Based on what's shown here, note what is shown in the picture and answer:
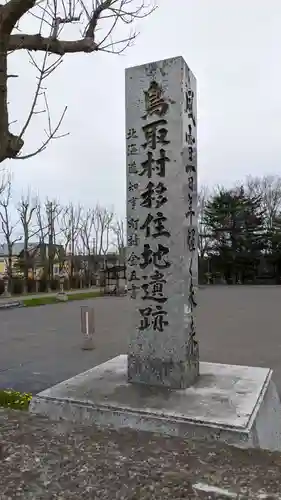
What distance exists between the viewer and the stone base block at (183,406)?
2.79 m

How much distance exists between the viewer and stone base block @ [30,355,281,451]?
2.79m

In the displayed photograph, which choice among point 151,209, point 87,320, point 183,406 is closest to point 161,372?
point 183,406

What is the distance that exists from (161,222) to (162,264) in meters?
0.37

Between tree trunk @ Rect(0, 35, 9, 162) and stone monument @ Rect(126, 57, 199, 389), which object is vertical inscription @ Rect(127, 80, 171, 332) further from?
tree trunk @ Rect(0, 35, 9, 162)

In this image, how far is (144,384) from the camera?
3664mm

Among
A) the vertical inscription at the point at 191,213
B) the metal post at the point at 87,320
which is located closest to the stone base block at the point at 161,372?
the vertical inscription at the point at 191,213

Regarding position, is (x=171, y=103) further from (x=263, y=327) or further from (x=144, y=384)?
(x=263, y=327)

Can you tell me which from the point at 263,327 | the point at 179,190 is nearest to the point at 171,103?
the point at 179,190

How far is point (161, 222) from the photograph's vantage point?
372 centimetres

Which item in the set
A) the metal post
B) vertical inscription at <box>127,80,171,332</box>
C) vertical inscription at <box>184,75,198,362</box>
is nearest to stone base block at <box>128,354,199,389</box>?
vertical inscription at <box>184,75,198,362</box>

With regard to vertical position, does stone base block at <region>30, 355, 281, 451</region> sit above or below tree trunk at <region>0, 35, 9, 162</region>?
below

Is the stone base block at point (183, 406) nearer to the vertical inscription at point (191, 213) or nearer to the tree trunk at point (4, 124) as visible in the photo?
the vertical inscription at point (191, 213)

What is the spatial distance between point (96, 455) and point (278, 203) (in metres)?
36.6

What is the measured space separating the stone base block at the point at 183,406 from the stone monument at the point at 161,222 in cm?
24
